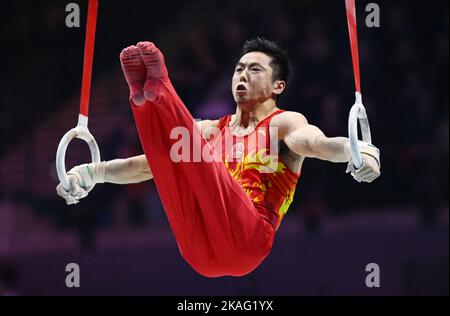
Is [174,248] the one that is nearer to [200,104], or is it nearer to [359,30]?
[200,104]

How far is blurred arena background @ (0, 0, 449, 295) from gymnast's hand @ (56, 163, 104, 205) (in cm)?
190

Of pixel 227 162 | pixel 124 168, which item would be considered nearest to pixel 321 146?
pixel 227 162

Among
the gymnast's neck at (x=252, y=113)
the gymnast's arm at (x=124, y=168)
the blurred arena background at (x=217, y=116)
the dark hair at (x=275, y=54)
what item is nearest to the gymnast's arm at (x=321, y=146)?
the gymnast's neck at (x=252, y=113)

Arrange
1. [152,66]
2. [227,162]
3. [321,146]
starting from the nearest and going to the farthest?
[152,66] < [321,146] < [227,162]

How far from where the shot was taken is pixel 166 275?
5641mm

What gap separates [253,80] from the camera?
405 cm

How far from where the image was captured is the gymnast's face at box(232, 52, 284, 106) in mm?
4043

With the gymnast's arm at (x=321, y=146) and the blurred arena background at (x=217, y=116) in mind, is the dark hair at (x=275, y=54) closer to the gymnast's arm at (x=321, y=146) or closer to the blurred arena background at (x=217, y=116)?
the gymnast's arm at (x=321, y=146)

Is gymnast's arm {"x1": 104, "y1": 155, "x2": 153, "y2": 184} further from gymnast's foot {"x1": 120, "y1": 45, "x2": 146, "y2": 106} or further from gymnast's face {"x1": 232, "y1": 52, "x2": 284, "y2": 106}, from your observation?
gymnast's foot {"x1": 120, "y1": 45, "x2": 146, "y2": 106}

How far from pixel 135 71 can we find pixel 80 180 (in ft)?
2.68

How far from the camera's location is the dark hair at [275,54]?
413 centimetres

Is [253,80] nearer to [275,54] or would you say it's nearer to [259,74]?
[259,74]

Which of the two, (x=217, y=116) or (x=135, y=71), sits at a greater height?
(x=217, y=116)

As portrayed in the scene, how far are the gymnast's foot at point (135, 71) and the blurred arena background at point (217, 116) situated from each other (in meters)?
2.61
